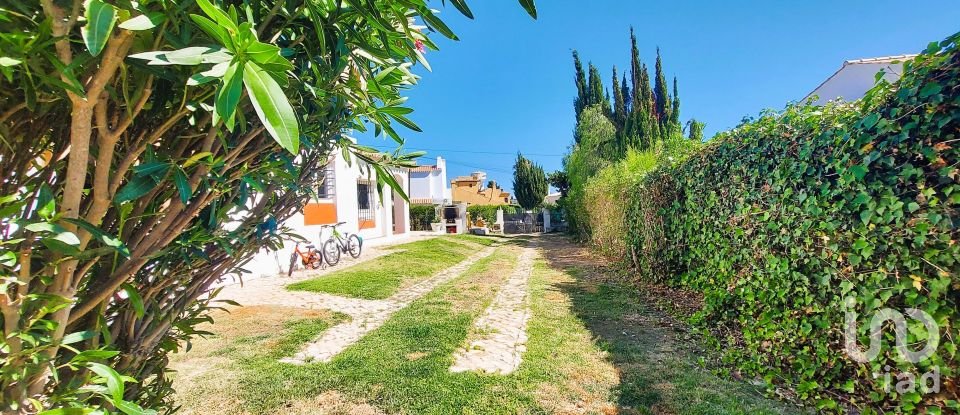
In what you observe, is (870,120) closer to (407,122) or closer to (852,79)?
(407,122)

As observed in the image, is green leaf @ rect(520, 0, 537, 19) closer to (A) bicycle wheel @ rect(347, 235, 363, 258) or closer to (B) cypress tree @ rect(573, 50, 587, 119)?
(A) bicycle wheel @ rect(347, 235, 363, 258)

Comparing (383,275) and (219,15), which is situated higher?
(219,15)

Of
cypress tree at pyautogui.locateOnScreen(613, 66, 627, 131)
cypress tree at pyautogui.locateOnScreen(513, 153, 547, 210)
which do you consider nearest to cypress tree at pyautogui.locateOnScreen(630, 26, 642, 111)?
cypress tree at pyautogui.locateOnScreen(613, 66, 627, 131)

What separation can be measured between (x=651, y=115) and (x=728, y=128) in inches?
596

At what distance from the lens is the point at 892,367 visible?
2377 millimetres

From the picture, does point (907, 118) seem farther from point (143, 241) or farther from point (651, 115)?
point (651, 115)

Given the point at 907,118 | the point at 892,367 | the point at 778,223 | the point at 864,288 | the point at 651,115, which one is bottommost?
the point at 892,367

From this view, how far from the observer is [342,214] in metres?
13.2

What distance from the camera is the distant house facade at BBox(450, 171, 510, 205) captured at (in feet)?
150

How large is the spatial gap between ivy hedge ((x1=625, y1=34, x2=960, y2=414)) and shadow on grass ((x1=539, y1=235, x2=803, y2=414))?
32 centimetres

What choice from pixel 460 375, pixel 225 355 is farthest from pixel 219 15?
pixel 225 355

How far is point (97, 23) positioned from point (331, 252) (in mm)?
11373

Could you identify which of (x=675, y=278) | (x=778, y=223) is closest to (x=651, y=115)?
(x=675, y=278)

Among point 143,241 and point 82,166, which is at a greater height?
point 82,166
